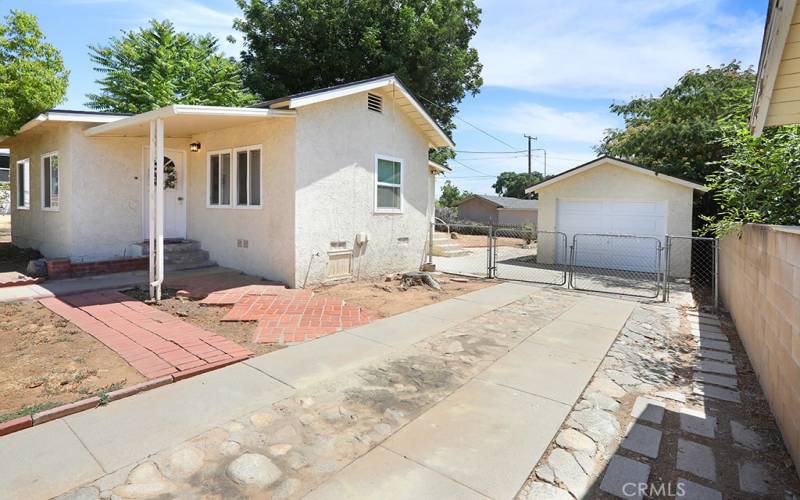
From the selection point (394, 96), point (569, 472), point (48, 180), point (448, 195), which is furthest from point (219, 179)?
point (448, 195)

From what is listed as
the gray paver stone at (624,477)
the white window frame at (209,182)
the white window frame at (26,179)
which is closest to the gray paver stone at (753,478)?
the gray paver stone at (624,477)

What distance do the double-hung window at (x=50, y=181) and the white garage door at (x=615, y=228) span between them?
14044mm

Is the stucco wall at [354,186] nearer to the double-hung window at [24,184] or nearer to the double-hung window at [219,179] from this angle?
the double-hung window at [219,179]

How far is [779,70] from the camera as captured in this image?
3.14 metres

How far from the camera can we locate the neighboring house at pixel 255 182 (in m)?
8.23

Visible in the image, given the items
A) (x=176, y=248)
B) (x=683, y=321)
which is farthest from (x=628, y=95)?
(x=176, y=248)

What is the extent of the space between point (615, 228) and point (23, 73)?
15.9 meters

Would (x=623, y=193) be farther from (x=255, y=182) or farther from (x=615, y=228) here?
(x=255, y=182)

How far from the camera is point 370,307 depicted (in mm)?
7316

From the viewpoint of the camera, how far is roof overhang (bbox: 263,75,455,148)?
7871mm

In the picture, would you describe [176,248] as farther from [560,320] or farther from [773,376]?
[773,376]

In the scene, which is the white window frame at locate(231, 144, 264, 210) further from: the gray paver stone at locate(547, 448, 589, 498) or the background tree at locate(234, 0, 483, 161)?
the background tree at locate(234, 0, 483, 161)

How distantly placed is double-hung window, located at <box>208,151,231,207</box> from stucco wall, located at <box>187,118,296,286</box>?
141 millimetres

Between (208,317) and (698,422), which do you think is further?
(208,317)
